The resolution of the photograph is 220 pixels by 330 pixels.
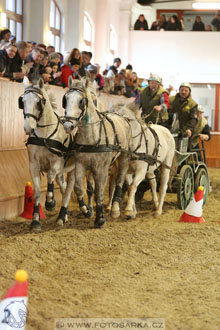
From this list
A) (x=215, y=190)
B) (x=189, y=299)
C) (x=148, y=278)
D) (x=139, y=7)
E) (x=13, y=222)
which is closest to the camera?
(x=189, y=299)

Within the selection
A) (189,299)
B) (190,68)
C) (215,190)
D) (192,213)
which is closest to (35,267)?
(189,299)

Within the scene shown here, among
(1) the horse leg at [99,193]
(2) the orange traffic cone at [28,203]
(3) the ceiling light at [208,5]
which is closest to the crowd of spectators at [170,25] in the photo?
(3) the ceiling light at [208,5]

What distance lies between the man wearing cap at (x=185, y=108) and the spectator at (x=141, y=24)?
14495mm

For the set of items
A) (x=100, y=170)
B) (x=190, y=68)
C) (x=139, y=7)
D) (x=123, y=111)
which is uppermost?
(x=139, y=7)

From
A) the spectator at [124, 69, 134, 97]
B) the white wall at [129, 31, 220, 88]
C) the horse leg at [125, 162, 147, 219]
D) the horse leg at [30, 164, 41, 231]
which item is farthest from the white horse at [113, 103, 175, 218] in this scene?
the white wall at [129, 31, 220, 88]

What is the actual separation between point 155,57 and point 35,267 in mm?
19432

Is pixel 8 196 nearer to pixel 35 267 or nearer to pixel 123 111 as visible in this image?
pixel 123 111

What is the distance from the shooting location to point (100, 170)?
7359 mm

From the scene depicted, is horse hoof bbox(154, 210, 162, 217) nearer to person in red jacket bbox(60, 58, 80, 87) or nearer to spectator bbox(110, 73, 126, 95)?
person in red jacket bbox(60, 58, 80, 87)

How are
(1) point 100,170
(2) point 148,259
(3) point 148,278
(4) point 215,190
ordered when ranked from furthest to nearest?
(4) point 215,190 → (1) point 100,170 → (2) point 148,259 → (3) point 148,278

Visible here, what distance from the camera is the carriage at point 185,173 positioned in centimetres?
964

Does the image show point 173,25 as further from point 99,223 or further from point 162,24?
point 99,223

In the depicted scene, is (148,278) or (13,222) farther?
(13,222)

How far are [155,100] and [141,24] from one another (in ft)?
50.6
